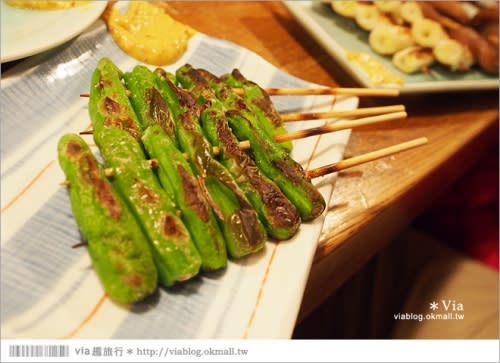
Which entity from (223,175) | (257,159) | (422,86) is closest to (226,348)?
(223,175)

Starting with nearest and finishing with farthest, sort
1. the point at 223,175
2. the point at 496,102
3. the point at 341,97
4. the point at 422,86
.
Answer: the point at 223,175 → the point at 341,97 → the point at 422,86 → the point at 496,102

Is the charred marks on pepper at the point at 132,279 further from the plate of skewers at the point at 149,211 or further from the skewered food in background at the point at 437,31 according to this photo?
the skewered food in background at the point at 437,31

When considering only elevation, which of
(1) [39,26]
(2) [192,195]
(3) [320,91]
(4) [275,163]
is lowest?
(3) [320,91]

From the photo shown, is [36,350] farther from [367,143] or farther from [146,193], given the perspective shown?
[367,143]

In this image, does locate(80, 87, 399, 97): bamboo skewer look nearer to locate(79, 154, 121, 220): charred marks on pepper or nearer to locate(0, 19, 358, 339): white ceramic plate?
locate(0, 19, 358, 339): white ceramic plate

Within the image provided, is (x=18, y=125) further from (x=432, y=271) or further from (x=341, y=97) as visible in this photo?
(x=432, y=271)

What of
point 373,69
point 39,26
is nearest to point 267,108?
point 373,69

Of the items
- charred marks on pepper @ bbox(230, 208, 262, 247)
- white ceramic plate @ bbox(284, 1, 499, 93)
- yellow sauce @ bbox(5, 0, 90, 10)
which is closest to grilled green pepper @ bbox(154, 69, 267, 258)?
charred marks on pepper @ bbox(230, 208, 262, 247)

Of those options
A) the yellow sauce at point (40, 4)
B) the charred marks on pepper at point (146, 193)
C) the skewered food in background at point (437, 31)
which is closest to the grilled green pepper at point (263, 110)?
the charred marks on pepper at point (146, 193)
